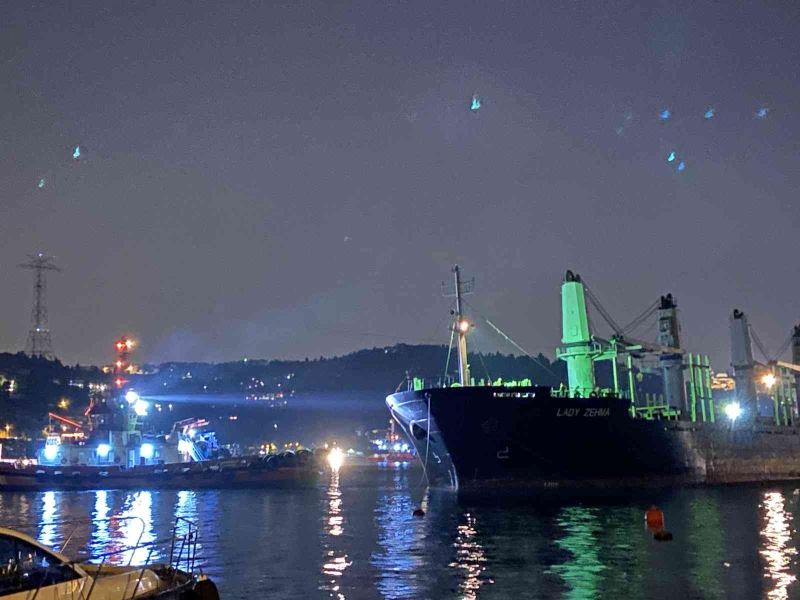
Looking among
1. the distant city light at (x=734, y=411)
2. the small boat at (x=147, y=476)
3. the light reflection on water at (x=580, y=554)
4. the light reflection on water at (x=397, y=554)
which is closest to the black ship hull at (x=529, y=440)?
the light reflection on water at (x=397, y=554)

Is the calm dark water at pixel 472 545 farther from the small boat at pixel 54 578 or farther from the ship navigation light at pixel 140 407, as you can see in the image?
the ship navigation light at pixel 140 407

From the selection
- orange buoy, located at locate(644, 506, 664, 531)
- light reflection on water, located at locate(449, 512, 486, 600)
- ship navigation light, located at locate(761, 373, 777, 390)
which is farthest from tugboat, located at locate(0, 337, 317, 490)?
ship navigation light, located at locate(761, 373, 777, 390)

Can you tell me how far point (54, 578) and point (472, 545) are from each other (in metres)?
18.2

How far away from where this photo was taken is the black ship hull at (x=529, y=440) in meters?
48.2

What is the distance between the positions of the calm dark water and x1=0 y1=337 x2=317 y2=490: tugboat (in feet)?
50.7

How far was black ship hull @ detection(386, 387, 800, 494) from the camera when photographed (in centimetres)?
4822

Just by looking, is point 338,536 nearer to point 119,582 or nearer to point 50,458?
point 119,582

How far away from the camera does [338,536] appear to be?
30625 mm

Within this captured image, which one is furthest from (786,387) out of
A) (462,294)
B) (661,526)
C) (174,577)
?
(174,577)

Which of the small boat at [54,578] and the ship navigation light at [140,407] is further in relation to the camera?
the ship navigation light at [140,407]

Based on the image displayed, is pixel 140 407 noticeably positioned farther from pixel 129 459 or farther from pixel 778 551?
pixel 778 551

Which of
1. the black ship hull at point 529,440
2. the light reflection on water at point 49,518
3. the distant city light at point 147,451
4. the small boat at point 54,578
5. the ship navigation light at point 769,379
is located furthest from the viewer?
the ship navigation light at point 769,379

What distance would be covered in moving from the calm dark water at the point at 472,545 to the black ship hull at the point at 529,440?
15.5 feet

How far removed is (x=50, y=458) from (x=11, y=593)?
6571cm
